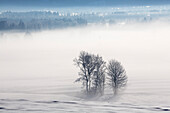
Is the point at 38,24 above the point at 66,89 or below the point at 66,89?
above

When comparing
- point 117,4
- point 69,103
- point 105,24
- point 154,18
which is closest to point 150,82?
point 69,103

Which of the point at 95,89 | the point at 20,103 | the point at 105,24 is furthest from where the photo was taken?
the point at 105,24

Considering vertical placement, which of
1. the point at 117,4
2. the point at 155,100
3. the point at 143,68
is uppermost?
the point at 117,4

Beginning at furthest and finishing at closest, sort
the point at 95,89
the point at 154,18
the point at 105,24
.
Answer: the point at 154,18, the point at 105,24, the point at 95,89

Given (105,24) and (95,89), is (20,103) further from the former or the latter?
(105,24)

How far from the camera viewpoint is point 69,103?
15.3 meters

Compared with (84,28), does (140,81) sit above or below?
below

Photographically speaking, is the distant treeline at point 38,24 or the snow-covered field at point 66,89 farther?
the distant treeline at point 38,24

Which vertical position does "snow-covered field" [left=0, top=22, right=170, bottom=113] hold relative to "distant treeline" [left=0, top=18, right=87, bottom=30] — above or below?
below

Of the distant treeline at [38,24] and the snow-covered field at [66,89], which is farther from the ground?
the distant treeline at [38,24]

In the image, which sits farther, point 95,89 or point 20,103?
point 95,89

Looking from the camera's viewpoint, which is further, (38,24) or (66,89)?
(38,24)

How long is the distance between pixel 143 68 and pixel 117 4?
10215 centimetres

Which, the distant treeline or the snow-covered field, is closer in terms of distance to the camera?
the snow-covered field
